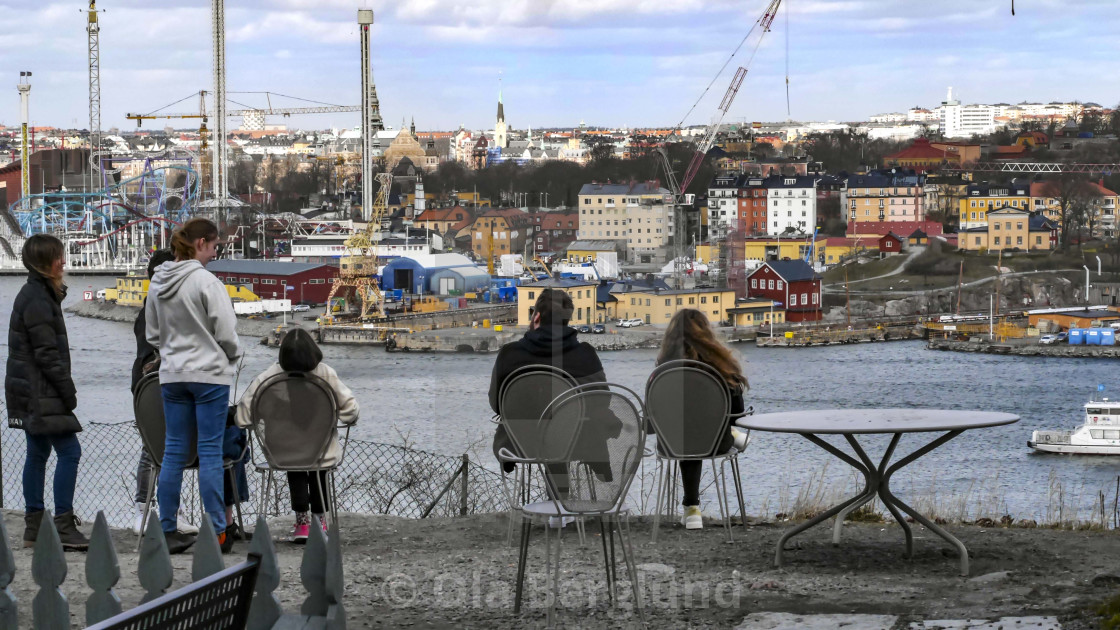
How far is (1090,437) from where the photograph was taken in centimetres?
883

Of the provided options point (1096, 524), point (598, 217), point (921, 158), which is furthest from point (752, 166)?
point (1096, 524)

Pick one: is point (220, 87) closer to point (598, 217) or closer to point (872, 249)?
point (598, 217)

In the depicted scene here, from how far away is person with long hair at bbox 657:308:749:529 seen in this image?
1.58 metres

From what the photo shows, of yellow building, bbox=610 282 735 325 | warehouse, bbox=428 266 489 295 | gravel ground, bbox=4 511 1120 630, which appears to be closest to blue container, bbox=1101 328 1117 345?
yellow building, bbox=610 282 735 325

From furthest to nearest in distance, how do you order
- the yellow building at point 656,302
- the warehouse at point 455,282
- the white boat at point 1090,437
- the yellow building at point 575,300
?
the warehouse at point 455,282 → the yellow building at point 656,302 → the yellow building at point 575,300 → the white boat at point 1090,437

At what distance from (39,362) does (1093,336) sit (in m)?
16.2

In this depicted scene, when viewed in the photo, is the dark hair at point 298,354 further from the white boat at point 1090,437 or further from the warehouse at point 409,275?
the warehouse at point 409,275

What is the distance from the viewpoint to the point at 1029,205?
26.6 meters

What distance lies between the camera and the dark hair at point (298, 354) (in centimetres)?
144

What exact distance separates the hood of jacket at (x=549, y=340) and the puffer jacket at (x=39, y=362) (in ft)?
1.67

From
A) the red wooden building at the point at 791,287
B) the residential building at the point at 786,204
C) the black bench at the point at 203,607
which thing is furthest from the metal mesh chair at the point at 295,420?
the residential building at the point at 786,204

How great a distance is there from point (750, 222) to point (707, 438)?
88.4 ft

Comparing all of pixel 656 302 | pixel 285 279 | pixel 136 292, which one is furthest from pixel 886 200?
pixel 136 292

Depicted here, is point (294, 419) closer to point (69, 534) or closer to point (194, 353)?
point (194, 353)
